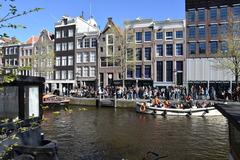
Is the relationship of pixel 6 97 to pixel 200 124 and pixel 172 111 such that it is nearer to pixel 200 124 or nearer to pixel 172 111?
pixel 200 124

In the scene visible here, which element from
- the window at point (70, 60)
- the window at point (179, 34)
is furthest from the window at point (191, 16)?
the window at point (70, 60)

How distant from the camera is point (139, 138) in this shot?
22.5m

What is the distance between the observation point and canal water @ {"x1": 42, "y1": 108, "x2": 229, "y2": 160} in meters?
17.9

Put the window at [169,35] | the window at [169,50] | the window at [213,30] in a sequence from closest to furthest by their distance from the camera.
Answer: the window at [213,30], the window at [169,50], the window at [169,35]

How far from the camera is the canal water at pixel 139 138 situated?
17919 millimetres

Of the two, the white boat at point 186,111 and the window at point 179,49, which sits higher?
the window at point 179,49

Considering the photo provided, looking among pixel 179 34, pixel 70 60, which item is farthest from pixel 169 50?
pixel 70 60

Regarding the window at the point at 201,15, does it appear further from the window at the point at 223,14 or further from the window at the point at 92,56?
the window at the point at 92,56

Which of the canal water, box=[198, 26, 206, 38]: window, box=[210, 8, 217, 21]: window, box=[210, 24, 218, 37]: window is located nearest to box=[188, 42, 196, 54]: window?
box=[198, 26, 206, 38]: window

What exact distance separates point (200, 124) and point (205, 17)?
3060cm

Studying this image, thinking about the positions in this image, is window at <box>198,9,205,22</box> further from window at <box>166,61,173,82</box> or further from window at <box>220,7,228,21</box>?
window at <box>166,61,173,82</box>

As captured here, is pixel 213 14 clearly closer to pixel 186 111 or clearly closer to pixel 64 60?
pixel 186 111

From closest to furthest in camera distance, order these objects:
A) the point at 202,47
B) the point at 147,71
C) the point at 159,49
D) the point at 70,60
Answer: the point at 202,47, the point at 159,49, the point at 147,71, the point at 70,60

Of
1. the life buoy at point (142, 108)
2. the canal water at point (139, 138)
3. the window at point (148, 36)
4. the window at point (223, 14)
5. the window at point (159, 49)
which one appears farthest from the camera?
the window at point (148, 36)
